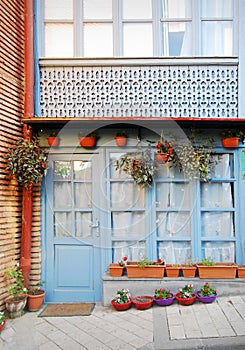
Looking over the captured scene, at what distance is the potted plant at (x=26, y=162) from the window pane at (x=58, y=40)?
1.62m

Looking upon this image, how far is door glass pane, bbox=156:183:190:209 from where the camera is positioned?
192 inches

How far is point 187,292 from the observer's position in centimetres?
434

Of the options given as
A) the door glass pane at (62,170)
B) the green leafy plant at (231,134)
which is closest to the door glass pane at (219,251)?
the green leafy plant at (231,134)

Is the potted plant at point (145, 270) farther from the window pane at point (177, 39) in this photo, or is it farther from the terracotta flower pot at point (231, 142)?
the window pane at point (177, 39)

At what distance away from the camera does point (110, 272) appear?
459cm

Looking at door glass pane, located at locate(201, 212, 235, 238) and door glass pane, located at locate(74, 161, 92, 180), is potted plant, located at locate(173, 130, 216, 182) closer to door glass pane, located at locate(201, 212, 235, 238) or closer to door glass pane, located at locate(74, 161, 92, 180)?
door glass pane, located at locate(201, 212, 235, 238)

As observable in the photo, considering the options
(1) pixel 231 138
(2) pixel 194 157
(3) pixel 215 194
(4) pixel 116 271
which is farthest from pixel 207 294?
(1) pixel 231 138

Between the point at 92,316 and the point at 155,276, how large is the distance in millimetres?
1069

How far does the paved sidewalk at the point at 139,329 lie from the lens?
3.41 meters

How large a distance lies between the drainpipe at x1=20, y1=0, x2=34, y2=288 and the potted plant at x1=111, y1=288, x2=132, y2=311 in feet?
4.58

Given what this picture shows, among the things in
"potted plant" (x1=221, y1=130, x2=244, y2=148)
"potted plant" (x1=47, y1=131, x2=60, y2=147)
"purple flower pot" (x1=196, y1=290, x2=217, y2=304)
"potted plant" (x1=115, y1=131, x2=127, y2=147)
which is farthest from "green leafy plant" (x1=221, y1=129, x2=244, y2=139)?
"potted plant" (x1=47, y1=131, x2=60, y2=147)

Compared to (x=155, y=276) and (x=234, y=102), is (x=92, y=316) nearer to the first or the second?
(x=155, y=276)

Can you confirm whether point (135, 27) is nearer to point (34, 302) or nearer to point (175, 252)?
point (175, 252)

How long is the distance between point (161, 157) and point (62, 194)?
171cm
